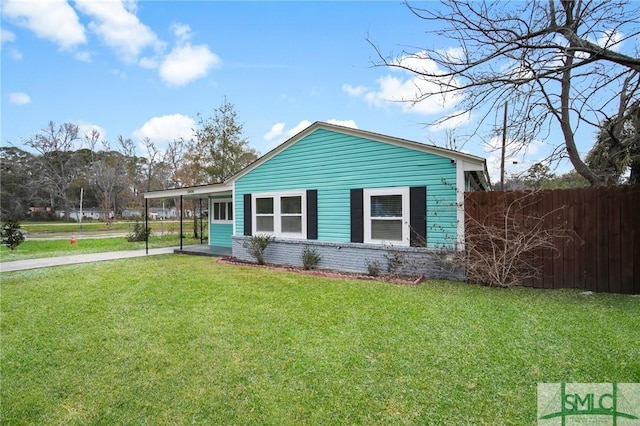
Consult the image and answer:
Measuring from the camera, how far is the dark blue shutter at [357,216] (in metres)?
8.26

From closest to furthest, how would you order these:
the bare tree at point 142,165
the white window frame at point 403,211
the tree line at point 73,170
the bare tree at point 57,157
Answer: the white window frame at point 403,211
the bare tree at point 142,165
the tree line at point 73,170
the bare tree at point 57,157

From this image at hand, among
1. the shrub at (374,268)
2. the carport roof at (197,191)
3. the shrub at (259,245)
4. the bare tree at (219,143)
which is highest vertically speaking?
the bare tree at (219,143)

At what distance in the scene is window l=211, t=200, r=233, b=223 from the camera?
14141 mm

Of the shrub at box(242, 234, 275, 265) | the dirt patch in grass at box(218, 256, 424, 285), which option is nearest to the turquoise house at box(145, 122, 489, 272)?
the shrub at box(242, 234, 275, 265)

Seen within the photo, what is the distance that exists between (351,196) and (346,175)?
Result: 0.62m

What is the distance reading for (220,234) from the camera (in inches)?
573

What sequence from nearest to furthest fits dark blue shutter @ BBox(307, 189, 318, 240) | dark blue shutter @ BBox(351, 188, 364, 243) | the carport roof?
1. dark blue shutter @ BBox(351, 188, 364, 243)
2. dark blue shutter @ BBox(307, 189, 318, 240)
3. the carport roof

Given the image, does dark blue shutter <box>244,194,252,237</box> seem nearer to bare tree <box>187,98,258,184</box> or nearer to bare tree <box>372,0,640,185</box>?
bare tree <box>372,0,640,185</box>

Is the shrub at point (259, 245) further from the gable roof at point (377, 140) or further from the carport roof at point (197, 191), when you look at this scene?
the carport roof at point (197, 191)

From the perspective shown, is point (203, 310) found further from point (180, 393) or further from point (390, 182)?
point (390, 182)

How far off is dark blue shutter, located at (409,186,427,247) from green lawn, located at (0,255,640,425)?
157 cm

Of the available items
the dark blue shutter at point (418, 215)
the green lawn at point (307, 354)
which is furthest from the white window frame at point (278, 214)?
the green lawn at point (307, 354)

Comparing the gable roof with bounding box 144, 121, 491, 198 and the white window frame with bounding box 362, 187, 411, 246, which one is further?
the white window frame with bounding box 362, 187, 411, 246

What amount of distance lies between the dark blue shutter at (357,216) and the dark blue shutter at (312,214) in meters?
1.23
